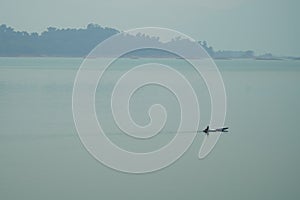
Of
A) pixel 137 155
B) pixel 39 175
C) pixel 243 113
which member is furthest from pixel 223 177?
pixel 243 113

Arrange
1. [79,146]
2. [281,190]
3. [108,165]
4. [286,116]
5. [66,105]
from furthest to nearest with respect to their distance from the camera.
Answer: [66,105]
[286,116]
[79,146]
[108,165]
[281,190]

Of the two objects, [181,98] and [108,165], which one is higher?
[181,98]

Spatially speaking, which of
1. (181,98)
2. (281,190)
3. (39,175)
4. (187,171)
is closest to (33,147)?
(39,175)

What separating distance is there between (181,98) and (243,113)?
93 cm

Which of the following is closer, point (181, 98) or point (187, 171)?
point (187, 171)

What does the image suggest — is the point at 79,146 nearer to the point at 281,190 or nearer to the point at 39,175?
the point at 39,175

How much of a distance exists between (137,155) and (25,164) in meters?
1.01

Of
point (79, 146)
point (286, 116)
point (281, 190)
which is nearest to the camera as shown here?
point (281, 190)

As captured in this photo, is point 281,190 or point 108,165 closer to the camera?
point 281,190

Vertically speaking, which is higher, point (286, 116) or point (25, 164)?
point (286, 116)

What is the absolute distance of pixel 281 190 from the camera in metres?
5.26

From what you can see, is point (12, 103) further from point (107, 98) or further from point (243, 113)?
point (243, 113)

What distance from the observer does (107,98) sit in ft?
31.4

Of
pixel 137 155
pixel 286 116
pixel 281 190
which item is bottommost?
pixel 281 190
